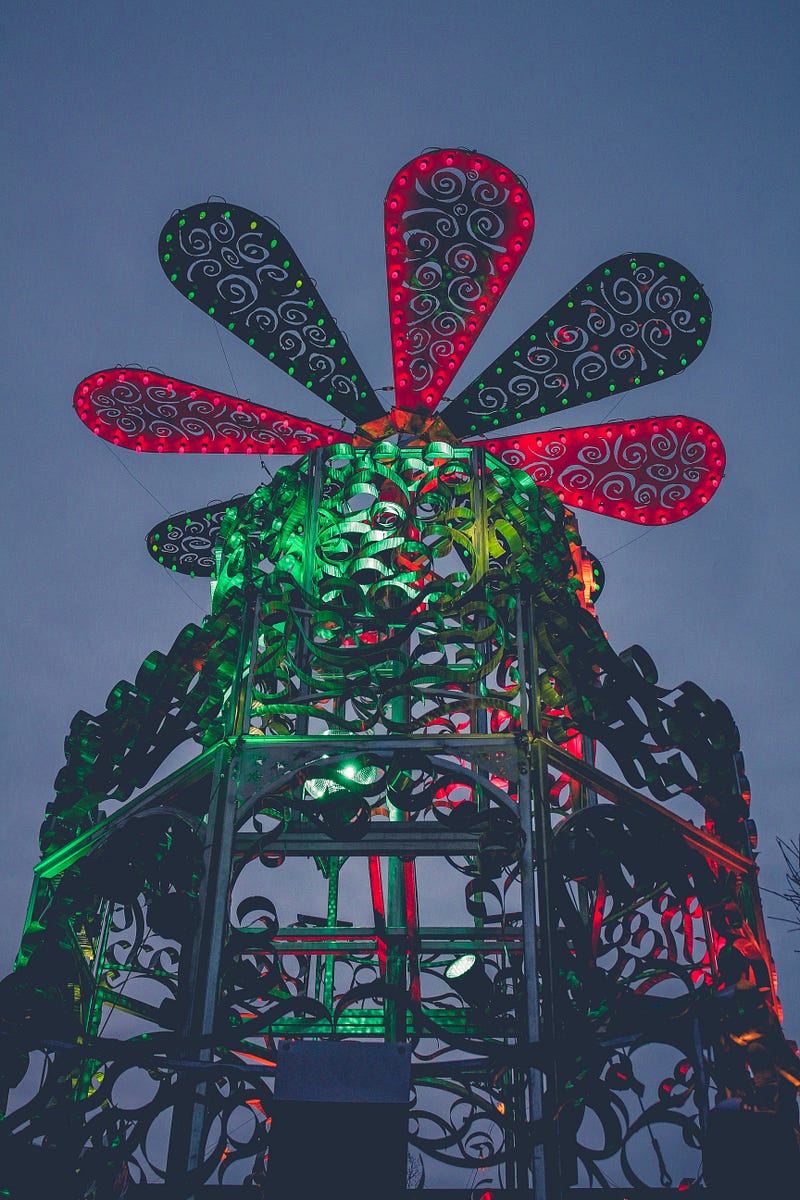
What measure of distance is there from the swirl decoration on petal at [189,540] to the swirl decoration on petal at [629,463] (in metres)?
2.87

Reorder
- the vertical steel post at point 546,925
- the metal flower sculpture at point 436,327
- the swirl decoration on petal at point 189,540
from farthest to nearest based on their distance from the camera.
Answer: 1. the swirl decoration on petal at point 189,540
2. the metal flower sculpture at point 436,327
3. the vertical steel post at point 546,925

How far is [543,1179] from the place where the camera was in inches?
144

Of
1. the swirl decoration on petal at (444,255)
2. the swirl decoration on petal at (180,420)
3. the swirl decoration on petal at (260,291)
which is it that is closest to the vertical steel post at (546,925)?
the swirl decoration on petal at (444,255)

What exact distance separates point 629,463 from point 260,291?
10.6ft

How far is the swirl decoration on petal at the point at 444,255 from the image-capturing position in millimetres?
7051

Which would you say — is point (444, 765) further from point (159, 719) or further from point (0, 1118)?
point (0, 1118)

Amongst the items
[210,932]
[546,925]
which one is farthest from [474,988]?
[210,932]

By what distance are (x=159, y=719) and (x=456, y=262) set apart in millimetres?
3938

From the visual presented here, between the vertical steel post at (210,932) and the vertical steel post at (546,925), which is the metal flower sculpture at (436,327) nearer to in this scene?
the vertical steel post at (546,925)

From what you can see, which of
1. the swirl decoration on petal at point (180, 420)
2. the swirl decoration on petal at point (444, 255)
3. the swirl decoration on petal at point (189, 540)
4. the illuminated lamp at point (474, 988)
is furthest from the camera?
the swirl decoration on petal at point (189, 540)

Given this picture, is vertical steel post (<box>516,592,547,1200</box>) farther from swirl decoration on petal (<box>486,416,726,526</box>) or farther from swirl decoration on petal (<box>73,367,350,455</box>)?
swirl decoration on petal (<box>73,367,350,455</box>)

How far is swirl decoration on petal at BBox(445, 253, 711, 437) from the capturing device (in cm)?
738

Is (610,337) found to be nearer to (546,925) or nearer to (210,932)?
(546,925)

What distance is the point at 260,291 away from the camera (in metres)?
7.51
